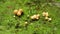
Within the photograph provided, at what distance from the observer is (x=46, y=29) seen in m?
4.29

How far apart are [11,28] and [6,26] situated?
139 mm

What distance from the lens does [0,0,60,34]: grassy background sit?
14.0 ft

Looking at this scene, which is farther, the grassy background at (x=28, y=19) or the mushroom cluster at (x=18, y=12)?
the mushroom cluster at (x=18, y=12)

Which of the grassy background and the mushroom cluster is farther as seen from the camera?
the mushroom cluster

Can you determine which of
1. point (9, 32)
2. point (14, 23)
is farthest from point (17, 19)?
point (9, 32)

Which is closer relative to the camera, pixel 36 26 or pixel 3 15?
pixel 36 26

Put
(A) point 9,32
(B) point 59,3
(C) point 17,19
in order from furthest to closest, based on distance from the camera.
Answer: (B) point 59,3 < (C) point 17,19 < (A) point 9,32

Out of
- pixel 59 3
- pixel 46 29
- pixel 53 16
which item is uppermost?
pixel 59 3

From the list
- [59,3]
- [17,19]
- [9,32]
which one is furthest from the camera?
[59,3]

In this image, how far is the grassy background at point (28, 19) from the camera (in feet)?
14.0

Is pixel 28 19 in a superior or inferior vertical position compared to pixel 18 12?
inferior

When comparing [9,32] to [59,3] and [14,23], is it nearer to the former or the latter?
[14,23]

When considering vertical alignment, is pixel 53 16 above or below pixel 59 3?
below

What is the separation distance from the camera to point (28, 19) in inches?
178
